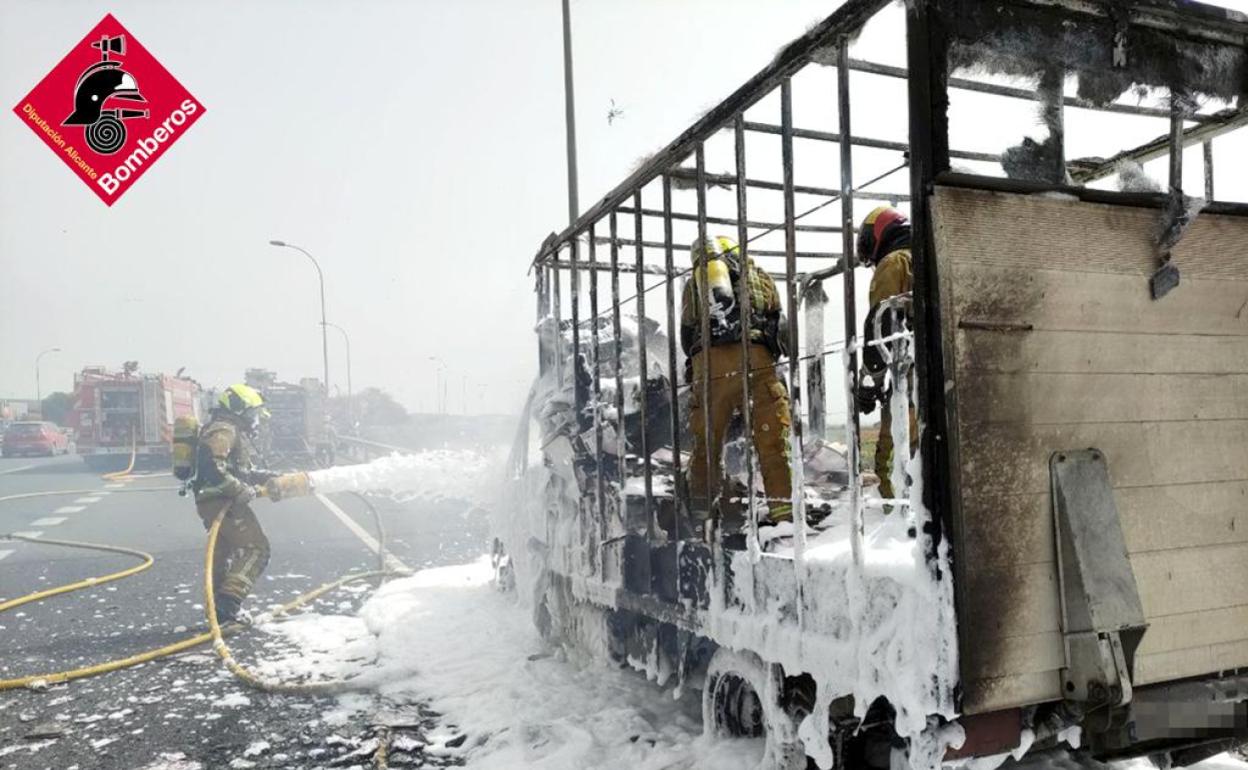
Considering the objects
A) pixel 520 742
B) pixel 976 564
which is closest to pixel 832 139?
pixel 976 564

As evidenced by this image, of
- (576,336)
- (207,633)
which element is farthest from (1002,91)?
(207,633)

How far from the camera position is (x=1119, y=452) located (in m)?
2.49

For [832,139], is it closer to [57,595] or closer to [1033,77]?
[1033,77]

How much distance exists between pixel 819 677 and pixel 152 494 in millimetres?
19746

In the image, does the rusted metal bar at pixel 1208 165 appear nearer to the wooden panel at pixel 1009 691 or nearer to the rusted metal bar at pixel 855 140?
the rusted metal bar at pixel 855 140

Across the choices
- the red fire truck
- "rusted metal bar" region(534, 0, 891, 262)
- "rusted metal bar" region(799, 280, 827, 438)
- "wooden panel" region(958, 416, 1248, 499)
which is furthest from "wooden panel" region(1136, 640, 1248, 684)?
the red fire truck

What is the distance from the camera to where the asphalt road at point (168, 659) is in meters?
4.40

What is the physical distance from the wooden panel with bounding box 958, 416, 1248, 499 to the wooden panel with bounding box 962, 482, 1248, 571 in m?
0.03

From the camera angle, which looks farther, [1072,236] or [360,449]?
[360,449]

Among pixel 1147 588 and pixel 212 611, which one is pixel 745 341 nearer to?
pixel 1147 588

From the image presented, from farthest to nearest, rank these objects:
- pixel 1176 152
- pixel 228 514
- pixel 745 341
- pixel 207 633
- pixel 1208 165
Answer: pixel 228 514
pixel 207 633
pixel 1208 165
pixel 745 341
pixel 1176 152

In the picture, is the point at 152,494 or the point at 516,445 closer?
the point at 516,445

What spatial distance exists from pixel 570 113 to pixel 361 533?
23.6ft

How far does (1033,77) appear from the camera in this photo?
255cm
